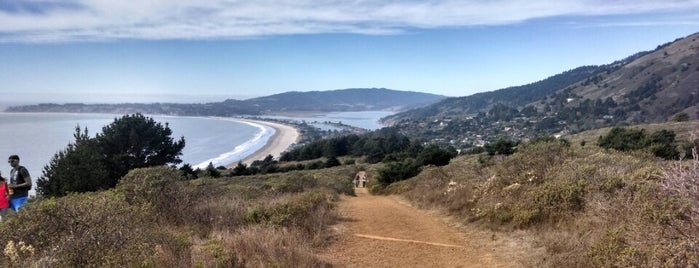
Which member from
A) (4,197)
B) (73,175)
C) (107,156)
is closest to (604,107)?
(107,156)

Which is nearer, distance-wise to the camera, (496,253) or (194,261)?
(194,261)

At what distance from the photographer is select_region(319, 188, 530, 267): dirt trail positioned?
253 inches

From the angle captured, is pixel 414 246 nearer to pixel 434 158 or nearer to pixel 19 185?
pixel 19 185

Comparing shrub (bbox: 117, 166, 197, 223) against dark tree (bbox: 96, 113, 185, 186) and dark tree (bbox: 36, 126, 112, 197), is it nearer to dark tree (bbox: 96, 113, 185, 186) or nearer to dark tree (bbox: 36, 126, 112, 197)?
dark tree (bbox: 36, 126, 112, 197)

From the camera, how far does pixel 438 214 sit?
11.0m

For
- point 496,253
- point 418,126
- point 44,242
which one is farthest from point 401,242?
point 418,126

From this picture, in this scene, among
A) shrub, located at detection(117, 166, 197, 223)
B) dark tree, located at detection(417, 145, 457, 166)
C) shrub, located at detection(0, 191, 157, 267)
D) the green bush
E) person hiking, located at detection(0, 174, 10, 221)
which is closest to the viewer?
shrub, located at detection(0, 191, 157, 267)

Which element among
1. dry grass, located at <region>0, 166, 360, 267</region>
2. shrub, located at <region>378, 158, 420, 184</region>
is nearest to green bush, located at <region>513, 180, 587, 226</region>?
dry grass, located at <region>0, 166, 360, 267</region>

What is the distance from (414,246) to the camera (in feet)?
24.0

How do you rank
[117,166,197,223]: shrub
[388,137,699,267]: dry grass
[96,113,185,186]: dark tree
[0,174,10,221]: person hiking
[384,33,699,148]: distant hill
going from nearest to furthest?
[388,137,699,267]: dry grass < [117,166,197,223]: shrub < [0,174,10,221]: person hiking < [96,113,185,186]: dark tree < [384,33,699,148]: distant hill

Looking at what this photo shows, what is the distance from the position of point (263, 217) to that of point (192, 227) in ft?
A: 3.81

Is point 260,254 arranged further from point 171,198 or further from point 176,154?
point 176,154

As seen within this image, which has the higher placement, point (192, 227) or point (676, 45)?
point (676, 45)

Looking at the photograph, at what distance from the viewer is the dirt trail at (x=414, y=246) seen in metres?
6.42
